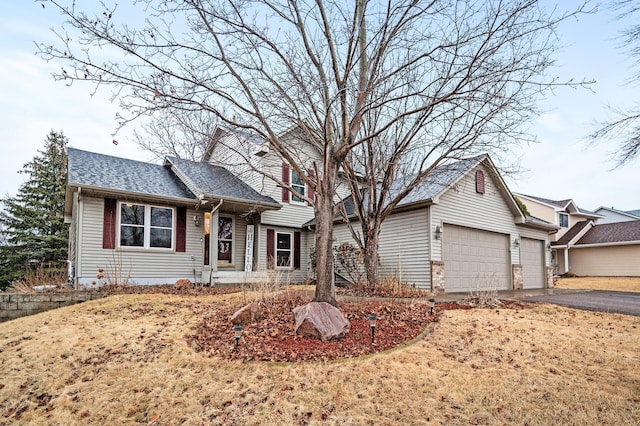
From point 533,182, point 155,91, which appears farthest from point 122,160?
point 533,182

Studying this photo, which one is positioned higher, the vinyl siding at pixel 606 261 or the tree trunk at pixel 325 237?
the tree trunk at pixel 325 237

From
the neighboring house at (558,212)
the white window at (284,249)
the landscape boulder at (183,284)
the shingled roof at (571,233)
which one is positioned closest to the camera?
the landscape boulder at (183,284)

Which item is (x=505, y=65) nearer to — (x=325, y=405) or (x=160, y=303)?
(x=325, y=405)

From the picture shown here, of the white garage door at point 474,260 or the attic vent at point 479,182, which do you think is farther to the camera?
the attic vent at point 479,182

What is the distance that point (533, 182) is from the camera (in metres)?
10.3

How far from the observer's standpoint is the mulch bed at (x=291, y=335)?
5.17m

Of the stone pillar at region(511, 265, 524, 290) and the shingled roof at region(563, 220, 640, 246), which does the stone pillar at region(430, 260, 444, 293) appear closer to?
the stone pillar at region(511, 265, 524, 290)

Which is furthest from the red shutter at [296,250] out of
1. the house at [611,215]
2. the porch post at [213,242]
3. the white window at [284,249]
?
the house at [611,215]

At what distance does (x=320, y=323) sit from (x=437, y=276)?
7.08m

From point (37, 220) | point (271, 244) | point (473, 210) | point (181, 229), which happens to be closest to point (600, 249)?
point (473, 210)

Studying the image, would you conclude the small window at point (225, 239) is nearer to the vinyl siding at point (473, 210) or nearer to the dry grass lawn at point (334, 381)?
the vinyl siding at point (473, 210)

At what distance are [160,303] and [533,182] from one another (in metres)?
9.90

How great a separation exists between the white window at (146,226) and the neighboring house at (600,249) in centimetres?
2436

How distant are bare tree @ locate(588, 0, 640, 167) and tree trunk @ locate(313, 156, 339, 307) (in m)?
8.43
